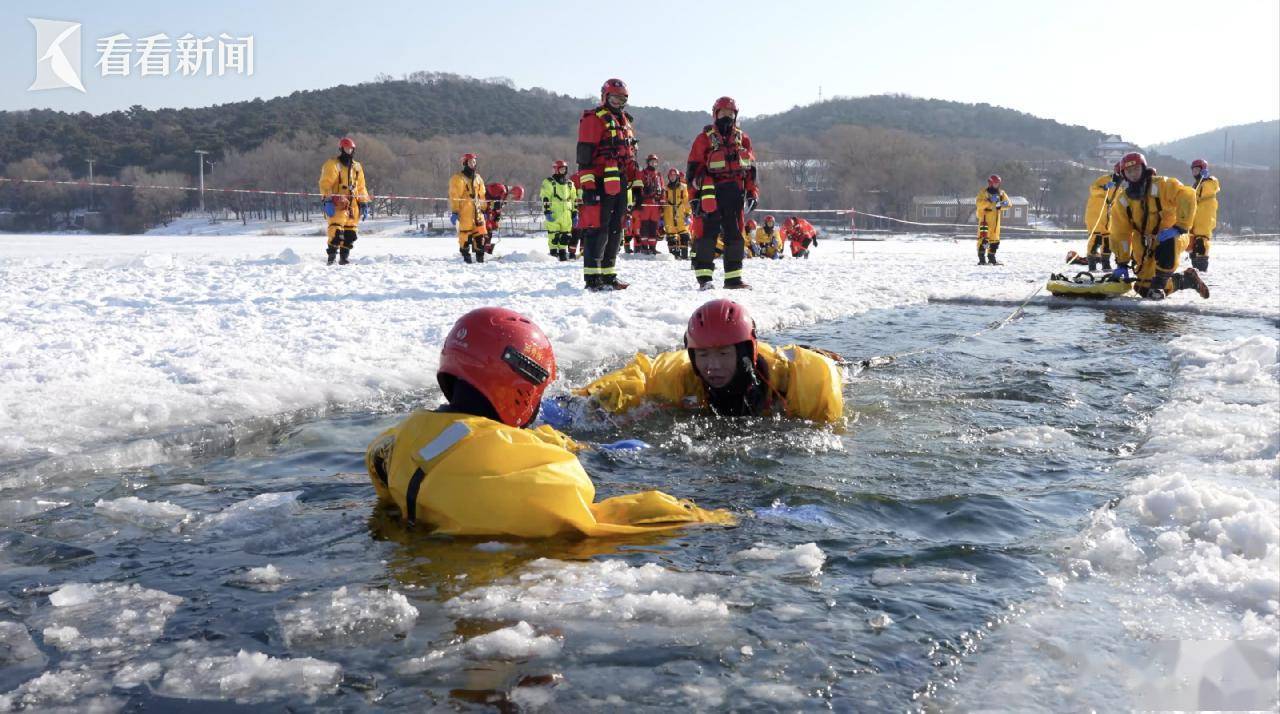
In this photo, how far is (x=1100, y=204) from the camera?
1623 centimetres

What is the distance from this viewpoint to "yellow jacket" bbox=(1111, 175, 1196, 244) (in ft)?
40.2

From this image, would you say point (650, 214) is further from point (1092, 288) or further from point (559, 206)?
point (1092, 288)

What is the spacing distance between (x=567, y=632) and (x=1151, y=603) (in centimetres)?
167

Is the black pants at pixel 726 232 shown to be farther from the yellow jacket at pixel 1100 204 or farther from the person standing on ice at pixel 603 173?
the yellow jacket at pixel 1100 204

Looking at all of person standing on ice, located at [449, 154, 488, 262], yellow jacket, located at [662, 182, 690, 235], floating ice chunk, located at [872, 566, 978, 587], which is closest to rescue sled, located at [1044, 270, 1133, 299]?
person standing on ice, located at [449, 154, 488, 262]

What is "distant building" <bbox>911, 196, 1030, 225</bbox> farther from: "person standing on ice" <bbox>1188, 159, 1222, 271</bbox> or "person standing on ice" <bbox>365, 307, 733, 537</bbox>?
"person standing on ice" <bbox>365, 307, 733, 537</bbox>

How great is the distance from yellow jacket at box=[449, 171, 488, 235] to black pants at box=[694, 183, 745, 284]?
5.86 m

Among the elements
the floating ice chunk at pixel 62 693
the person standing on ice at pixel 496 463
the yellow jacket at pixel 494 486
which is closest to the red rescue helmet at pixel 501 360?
the person standing on ice at pixel 496 463

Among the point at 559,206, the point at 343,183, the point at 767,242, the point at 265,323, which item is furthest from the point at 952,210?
the point at 265,323

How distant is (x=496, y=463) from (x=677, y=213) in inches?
714

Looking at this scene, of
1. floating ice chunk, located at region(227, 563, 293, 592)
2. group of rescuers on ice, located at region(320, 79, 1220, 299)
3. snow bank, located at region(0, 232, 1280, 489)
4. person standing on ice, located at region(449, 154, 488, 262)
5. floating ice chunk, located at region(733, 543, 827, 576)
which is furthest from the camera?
person standing on ice, located at region(449, 154, 488, 262)

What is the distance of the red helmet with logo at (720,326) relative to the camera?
5223 millimetres

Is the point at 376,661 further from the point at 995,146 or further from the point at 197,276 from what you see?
the point at 995,146

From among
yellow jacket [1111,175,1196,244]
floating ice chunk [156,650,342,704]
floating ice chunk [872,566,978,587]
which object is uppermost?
yellow jacket [1111,175,1196,244]
